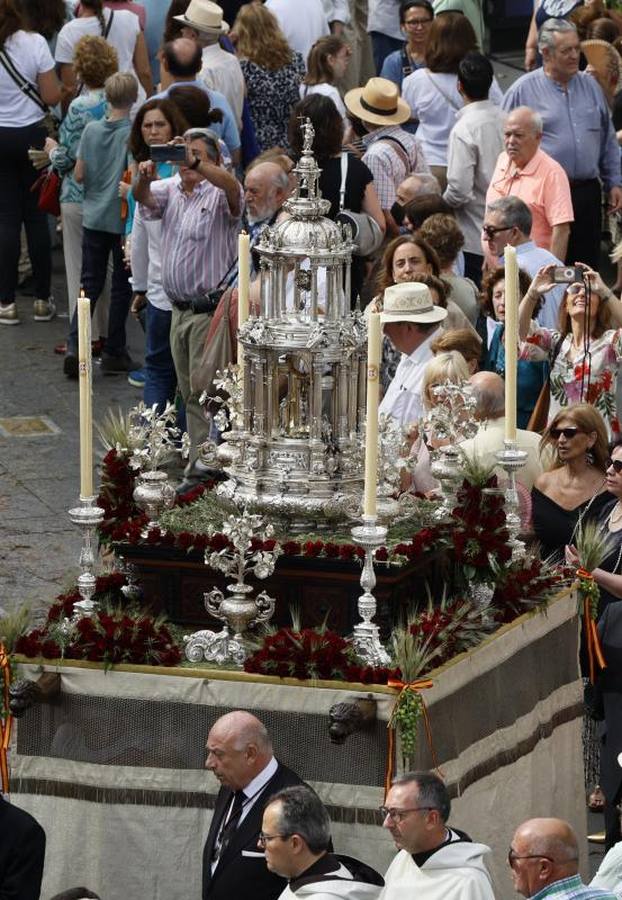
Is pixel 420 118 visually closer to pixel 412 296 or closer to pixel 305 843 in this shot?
pixel 412 296

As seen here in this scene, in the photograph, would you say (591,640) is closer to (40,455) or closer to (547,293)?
(547,293)

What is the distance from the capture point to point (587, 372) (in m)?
10.8

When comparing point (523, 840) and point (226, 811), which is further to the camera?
point (226, 811)

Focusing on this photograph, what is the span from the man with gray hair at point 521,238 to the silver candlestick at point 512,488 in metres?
3.42

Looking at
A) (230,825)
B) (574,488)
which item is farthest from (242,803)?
(574,488)

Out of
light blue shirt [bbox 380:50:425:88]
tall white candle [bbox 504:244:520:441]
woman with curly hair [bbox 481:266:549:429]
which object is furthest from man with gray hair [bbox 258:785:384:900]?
light blue shirt [bbox 380:50:425:88]

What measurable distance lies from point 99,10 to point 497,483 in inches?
343

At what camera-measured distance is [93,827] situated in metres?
8.16

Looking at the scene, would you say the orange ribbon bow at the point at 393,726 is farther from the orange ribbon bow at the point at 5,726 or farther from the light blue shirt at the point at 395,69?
the light blue shirt at the point at 395,69

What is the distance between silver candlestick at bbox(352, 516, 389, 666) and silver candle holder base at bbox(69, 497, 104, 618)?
908mm

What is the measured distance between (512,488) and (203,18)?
771 centimetres

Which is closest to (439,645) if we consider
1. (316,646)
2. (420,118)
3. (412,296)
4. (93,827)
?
(316,646)

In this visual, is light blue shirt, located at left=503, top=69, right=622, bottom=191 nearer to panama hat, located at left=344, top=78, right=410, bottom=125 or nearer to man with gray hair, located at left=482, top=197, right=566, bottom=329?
panama hat, located at left=344, top=78, right=410, bottom=125

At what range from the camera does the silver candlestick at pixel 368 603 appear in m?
7.60
